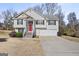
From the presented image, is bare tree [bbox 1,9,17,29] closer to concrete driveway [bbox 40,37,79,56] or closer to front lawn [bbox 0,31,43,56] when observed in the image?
front lawn [bbox 0,31,43,56]

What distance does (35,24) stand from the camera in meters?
11.0

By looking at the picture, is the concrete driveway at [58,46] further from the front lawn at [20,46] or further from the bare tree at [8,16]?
the bare tree at [8,16]

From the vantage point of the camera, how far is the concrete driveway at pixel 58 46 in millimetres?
10414

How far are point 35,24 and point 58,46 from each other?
0.90 meters

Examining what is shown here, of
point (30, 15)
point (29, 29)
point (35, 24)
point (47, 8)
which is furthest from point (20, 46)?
point (47, 8)

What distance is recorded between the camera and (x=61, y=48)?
415 inches

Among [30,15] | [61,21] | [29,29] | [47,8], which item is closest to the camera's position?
[47,8]

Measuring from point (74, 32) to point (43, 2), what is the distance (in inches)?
43.1

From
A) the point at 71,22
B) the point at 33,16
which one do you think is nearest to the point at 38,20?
the point at 33,16

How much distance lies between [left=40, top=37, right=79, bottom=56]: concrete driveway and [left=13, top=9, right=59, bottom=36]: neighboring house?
183 mm

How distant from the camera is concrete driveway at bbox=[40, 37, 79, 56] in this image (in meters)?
10.4

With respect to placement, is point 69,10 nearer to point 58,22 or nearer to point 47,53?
point 58,22

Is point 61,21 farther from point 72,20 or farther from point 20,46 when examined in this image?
point 20,46

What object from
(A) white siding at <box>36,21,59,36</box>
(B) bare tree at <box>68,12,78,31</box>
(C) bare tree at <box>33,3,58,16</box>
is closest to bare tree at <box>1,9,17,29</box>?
(C) bare tree at <box>33,3,58,16</box>
